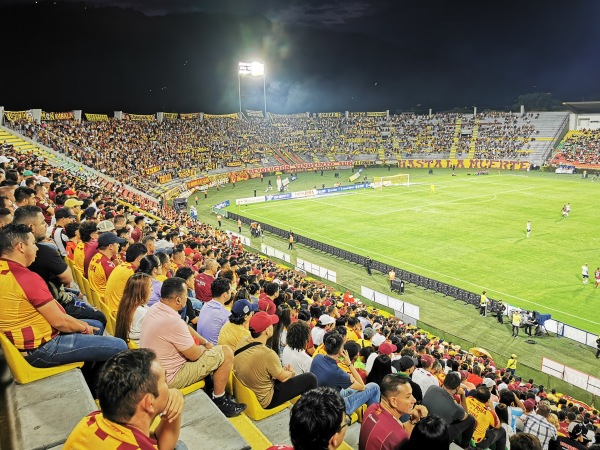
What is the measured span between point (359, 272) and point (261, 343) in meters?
24.6

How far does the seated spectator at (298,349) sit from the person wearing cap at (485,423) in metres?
3.18

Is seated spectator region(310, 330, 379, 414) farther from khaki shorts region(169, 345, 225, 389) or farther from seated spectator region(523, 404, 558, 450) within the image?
seated spectator region(523, 404, 558, 450)

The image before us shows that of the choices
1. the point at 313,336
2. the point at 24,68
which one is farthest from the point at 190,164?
the point at 313,336

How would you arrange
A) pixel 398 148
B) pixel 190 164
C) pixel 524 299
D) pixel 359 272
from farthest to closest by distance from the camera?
pixel 398 148, pixel 190 164, pixel 359 272, pixel 524 299

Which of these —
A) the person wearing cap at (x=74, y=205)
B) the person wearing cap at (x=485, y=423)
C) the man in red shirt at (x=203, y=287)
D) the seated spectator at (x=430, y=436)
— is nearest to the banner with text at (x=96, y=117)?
the person wearing cap at (x=74, y=205)

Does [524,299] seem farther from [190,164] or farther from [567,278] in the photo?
[190,164]

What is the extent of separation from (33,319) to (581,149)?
89.3 metres

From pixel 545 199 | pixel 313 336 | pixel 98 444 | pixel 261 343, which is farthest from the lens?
pixel 545 199

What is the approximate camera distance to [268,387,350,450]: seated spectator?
3242mm

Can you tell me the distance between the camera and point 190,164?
70875 millimetres

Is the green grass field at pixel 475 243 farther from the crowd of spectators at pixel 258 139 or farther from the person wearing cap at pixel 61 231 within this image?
the person wearing cap at pixel 61 231

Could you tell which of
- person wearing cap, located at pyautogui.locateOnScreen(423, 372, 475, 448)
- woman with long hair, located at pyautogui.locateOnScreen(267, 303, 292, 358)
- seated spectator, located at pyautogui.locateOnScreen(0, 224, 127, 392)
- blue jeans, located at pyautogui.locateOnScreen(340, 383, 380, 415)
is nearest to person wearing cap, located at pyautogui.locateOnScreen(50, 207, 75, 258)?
woman with long hair, located at pyautogui.locateOnScreen(267, 303, 292, 358)

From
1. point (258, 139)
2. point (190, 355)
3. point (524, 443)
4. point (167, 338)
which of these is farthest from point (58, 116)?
point (524, 443)

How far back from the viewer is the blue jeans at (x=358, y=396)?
6.44 metres
